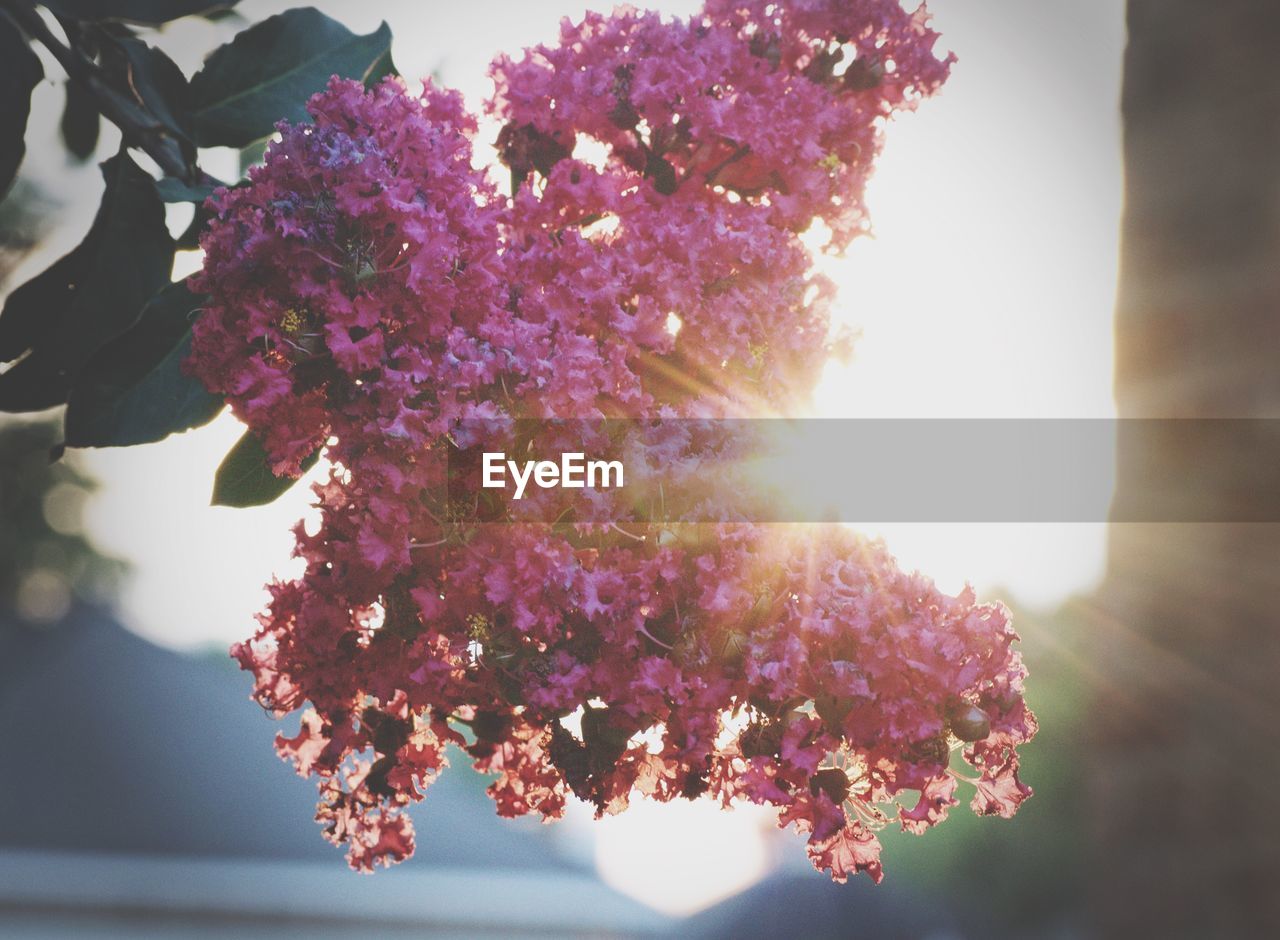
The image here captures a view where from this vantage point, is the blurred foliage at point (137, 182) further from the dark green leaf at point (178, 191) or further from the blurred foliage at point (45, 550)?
the blurred foliage at point (45, 550)

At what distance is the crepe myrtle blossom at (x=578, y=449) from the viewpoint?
2.27 feet

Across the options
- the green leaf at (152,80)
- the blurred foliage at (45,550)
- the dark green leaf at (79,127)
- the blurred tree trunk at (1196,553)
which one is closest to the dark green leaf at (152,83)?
the green leaf at (152,80)

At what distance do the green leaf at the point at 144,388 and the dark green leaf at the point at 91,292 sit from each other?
100 mm

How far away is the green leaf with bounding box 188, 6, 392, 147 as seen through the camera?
1.07 metres

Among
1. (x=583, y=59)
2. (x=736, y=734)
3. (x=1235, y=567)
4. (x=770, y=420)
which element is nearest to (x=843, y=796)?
(x=736, y=734)

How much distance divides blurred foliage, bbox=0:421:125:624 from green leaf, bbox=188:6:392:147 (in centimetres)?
704

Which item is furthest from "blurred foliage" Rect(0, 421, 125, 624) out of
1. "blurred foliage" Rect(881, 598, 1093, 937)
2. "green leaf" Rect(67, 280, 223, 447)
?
"green leaf" Rect(67, 280, 223, 447)

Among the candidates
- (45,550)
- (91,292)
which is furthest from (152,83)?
(45,550)

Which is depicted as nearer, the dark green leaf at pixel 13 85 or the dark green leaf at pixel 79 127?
the dark green leaf at pixel 13 85

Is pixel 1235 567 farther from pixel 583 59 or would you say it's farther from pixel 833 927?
pixel 833 927

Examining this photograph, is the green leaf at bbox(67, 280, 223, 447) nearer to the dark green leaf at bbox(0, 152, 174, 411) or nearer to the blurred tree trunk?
the dark green leaf at bbox(0, 152, 174, 411)

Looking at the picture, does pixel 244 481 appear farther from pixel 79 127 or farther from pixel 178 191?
pixel 79 127

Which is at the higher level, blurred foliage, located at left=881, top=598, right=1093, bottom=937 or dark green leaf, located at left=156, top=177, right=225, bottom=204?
dark green leaf, located at left=156, top=177, right=225, bottom=204

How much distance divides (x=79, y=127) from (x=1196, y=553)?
1578 mm
